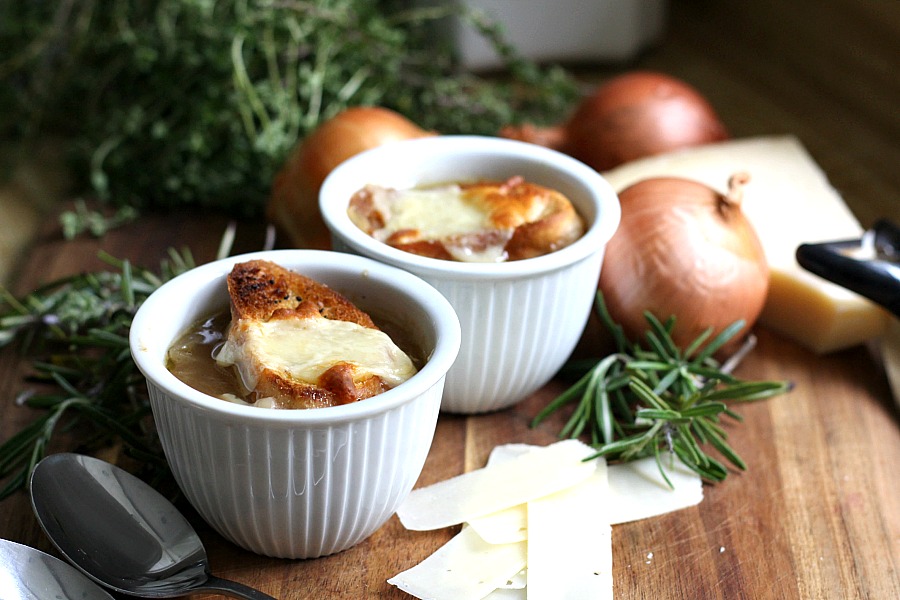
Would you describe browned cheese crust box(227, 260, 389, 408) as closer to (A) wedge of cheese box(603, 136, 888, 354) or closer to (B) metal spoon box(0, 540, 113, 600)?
(B) metal spoon box(0, 540, 113, 600)

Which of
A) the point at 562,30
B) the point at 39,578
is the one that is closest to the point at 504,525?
the point at 39,578

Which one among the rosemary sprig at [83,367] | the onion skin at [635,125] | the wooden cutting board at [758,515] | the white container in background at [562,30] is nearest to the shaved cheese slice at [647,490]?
the wooden cutting board at [758,515]

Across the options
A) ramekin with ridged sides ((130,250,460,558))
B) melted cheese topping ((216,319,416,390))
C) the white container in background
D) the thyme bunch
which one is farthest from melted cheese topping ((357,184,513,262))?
the white container in background

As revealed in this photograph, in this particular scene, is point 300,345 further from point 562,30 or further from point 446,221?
point 562,30

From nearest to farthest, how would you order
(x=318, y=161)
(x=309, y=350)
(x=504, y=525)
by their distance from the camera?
(x=309, y=350)
(x=504, y=525)
(x=318, y=161)

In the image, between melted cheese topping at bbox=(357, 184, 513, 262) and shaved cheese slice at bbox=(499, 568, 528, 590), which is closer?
shaved cheese slice at bbox=(499, 568, 528, 590)

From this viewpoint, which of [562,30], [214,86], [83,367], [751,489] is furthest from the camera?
[562,30]

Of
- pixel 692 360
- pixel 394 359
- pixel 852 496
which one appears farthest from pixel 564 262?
pixel 852 496
